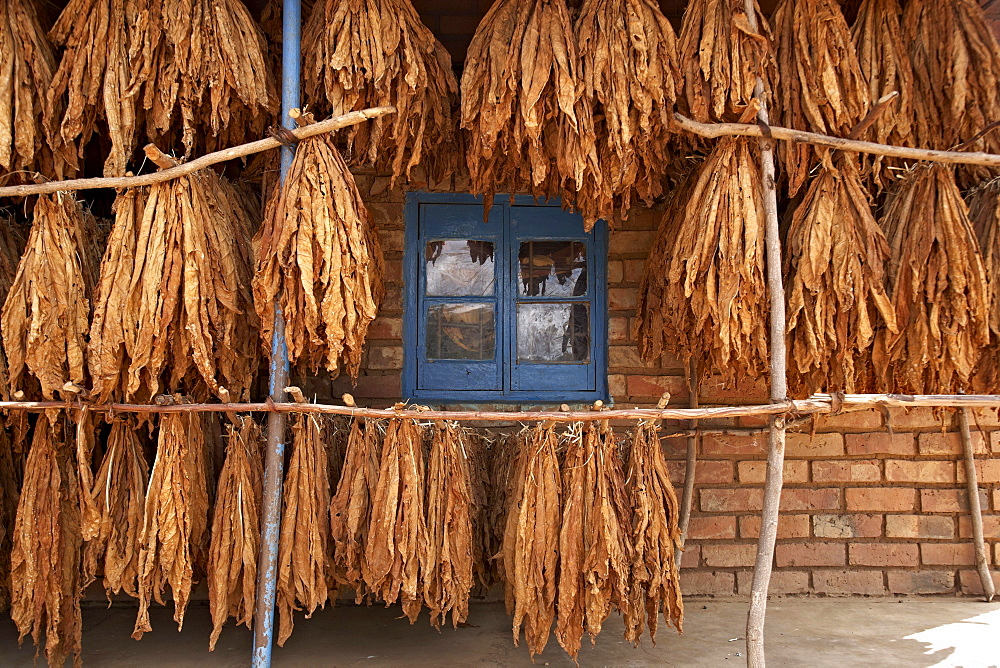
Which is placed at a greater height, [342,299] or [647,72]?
[647,72]

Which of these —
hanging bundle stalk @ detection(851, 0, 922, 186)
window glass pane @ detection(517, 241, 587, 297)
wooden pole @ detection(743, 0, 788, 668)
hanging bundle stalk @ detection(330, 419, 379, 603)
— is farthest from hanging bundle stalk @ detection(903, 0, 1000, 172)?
hanging bundle stalk @ detection(330, 419, 379, 603)

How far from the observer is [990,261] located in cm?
324

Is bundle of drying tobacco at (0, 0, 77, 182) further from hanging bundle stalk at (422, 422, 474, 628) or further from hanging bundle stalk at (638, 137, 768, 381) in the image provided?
hanging bundle stalk at (638, 137, 768, 381)

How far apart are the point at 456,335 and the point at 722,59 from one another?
1.88m

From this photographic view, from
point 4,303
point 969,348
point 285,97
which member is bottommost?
point 969,348

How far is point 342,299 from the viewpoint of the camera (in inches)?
113

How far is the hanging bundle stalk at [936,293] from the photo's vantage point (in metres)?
3.10

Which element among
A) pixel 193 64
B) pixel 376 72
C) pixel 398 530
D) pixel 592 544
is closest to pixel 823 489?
pixel 592 544

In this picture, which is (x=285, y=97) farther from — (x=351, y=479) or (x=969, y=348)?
(x=969, y=348)

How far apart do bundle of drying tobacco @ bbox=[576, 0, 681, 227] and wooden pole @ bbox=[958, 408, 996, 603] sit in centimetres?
236

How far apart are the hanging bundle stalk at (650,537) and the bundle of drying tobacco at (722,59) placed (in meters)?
1.33

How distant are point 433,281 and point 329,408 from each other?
131 cm

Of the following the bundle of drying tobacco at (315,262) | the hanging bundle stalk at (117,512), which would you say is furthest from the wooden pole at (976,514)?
the hanging bundle stalk at (117,512)

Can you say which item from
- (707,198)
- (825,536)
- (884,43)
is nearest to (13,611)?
(707,198)
